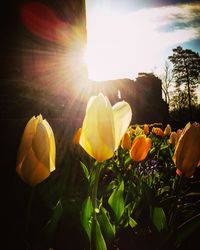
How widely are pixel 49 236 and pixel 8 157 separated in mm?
684

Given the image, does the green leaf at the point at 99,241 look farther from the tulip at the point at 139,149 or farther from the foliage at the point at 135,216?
the tulip at the point at 139,149

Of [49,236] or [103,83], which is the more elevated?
[103,83]

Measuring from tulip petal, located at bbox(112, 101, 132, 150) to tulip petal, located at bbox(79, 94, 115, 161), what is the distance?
35 mm

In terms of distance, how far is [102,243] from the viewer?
743 millimetres

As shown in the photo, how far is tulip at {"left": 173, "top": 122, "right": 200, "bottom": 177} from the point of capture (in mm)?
922

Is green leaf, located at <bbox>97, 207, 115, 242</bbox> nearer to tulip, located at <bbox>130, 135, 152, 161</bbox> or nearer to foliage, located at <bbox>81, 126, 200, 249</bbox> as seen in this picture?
foliage, located at <bbox>81, 126, 200, 249</bbox>

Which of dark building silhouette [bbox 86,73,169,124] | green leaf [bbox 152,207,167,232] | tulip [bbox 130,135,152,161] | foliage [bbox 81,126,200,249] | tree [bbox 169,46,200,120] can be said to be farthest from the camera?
tree [bbox 169,46,200,120]

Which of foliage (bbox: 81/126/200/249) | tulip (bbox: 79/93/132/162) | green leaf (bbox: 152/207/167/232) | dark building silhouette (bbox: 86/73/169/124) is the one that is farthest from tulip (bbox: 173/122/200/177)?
dark building silhouette (bbox: 86/73/169/124)

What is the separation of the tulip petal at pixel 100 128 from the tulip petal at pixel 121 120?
35mm

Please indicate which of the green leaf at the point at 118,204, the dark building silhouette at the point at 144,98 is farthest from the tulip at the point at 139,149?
the dark building silhouette at the point at 144,98

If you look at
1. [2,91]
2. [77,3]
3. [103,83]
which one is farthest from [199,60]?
[2,91]

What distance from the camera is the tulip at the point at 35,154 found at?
72 cm

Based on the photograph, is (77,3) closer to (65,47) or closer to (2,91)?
(65,47)

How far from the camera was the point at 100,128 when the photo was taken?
2.39 feet
